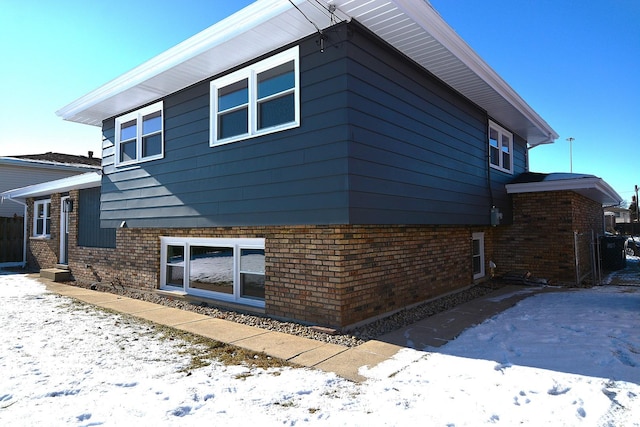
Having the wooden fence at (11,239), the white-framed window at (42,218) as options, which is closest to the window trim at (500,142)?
the white-framed window at (42,218)

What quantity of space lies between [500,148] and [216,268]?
8473 mm

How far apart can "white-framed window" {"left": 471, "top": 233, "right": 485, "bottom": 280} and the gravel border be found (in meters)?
0.92

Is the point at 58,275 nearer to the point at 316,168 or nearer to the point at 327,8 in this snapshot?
the point at 316,168

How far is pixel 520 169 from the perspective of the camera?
1242 centimetres

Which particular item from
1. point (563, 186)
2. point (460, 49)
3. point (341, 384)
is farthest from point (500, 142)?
point (341, 384)

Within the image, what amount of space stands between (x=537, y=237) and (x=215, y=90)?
29.0 ft

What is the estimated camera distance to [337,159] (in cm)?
521

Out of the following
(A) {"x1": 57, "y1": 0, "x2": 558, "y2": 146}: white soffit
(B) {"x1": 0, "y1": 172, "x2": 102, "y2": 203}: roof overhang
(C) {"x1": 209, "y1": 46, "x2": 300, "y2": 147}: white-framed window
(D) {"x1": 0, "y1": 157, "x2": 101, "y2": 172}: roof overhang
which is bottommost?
(B) {"x1": 0, "y1": 172, "x2": 102, "y2": 203}: roof overhang

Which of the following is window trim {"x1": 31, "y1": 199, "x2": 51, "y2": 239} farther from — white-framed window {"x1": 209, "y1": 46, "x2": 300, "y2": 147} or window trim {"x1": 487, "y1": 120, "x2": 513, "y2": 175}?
window trim {"x1": 487, "y1": 120, "x2": 513, "y2": 175}

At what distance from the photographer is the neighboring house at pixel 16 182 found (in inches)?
629

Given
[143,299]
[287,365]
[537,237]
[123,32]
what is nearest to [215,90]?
[123,32]

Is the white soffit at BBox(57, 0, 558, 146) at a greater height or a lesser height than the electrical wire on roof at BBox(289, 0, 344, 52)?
greater

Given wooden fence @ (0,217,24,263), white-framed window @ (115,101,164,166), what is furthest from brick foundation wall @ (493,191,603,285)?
wooden fence @ (0,217,24,263)

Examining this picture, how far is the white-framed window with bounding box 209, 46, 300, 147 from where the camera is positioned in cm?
600
